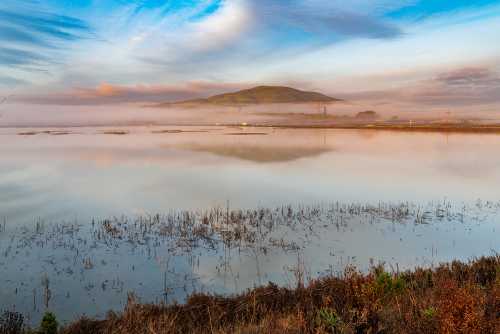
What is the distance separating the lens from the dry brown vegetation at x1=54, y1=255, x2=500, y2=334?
4887 millimetres

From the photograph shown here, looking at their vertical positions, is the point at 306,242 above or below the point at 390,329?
below

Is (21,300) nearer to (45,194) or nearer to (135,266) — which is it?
(135,266)

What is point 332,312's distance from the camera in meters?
5.53

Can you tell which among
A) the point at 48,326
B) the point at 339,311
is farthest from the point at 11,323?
the point at 339,311

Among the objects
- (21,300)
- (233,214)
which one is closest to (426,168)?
(233,214)

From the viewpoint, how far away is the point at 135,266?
30.4ft

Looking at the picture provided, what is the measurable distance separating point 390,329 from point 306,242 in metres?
6.15

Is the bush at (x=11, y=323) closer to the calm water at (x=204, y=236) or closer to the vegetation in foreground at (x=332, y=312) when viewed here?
the vegetation in foreground at (x=332, y=312)

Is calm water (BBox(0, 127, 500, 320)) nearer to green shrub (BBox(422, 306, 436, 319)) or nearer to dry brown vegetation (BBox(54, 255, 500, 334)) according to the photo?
dry brown vegetation (BBox(54, 255, 500, 334))

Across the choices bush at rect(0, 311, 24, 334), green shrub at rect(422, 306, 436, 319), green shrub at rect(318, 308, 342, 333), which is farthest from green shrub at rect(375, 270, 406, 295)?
bush at rect(0, 311, 24, 334)

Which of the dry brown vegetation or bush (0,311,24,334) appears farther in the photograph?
bush (0,311,24,334)

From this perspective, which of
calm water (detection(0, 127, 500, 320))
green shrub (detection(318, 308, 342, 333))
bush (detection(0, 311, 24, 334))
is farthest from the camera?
calm water (detection(0, 127, 500, 320))

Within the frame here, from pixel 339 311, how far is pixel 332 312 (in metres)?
0.68

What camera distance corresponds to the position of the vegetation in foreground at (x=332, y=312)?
4.91 m
